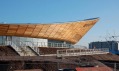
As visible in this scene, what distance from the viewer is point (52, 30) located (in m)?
53.6

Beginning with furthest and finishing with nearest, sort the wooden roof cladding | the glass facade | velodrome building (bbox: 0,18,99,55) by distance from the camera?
the wooden roof cladding < velodrome building (bbox: 0,18,99,55) < the glass facade

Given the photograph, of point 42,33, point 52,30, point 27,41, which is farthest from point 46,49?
point 52,30

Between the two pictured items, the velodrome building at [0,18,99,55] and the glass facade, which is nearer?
the glass facade

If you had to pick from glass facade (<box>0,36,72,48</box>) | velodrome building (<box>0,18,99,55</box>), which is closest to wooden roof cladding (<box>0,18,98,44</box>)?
velodrome building (<box>0,18,99,55</box>)

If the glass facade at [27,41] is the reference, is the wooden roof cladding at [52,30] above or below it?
above

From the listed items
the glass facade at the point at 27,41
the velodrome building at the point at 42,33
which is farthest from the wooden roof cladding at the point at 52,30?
the glass facade at the point at 27,41

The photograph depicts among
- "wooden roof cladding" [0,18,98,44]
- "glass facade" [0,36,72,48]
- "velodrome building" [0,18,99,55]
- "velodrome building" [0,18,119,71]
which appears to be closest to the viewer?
"velodrome building" [0,18,119,71]

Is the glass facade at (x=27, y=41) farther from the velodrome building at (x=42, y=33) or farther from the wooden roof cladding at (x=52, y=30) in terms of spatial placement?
the wooden roof cladding at (x=52, y=30)

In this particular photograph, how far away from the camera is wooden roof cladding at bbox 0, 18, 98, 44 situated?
152ft

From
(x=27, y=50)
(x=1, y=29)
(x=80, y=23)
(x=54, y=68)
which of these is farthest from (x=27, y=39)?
(x=54, y=68)

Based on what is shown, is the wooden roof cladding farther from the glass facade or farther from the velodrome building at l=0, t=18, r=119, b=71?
the glass facade

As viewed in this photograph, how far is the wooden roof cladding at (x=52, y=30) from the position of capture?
46.4 meters

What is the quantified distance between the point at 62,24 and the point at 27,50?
54.5 feet

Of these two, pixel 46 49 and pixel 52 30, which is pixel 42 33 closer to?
pixel 52 30
